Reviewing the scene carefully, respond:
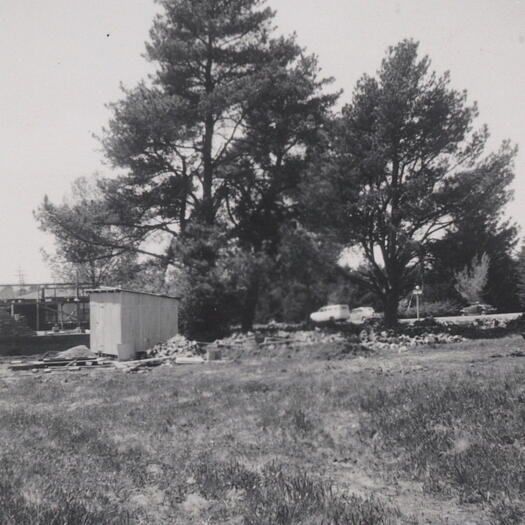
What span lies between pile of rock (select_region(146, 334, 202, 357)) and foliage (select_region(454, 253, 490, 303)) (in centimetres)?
2141

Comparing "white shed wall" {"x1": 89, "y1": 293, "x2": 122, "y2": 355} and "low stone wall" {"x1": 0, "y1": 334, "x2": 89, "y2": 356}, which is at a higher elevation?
"white shed wall" {"x1": 89, "y1": 293, "x2": 122, "y2": 355}

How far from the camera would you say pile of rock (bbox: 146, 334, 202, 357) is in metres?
18.9

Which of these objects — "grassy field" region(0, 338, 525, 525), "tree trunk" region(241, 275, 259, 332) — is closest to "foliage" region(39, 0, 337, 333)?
"tree trunk" region(241, 275, 259, 332)

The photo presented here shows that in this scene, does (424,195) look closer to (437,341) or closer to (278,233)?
(437,341)

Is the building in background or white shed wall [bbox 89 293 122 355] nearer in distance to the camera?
white shed wall [bbox 89 293 122 355]

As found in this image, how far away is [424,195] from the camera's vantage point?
67.1 ft

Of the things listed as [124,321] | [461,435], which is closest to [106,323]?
[124,321]

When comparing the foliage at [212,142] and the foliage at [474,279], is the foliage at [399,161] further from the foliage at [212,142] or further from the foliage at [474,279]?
the foliage at [474,279]

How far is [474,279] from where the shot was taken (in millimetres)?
35094

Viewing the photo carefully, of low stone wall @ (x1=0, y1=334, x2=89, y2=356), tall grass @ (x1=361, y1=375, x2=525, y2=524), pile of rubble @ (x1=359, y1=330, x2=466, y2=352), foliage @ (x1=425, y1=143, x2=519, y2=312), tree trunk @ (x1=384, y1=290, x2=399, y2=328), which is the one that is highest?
foliage @ (x1=425, y1=143, x2=519, y2=312)

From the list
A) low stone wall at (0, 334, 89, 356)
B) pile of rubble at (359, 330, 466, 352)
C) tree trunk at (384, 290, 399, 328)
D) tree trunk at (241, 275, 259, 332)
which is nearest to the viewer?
pile of rubble at (359, 330, 466, 352)

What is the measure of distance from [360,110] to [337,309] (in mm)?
22624

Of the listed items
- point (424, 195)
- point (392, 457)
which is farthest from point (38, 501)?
point (424, 195)

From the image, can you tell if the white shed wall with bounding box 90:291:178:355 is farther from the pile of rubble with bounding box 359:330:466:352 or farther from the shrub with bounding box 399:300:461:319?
the shrub with bounding box 399:300:461:319
